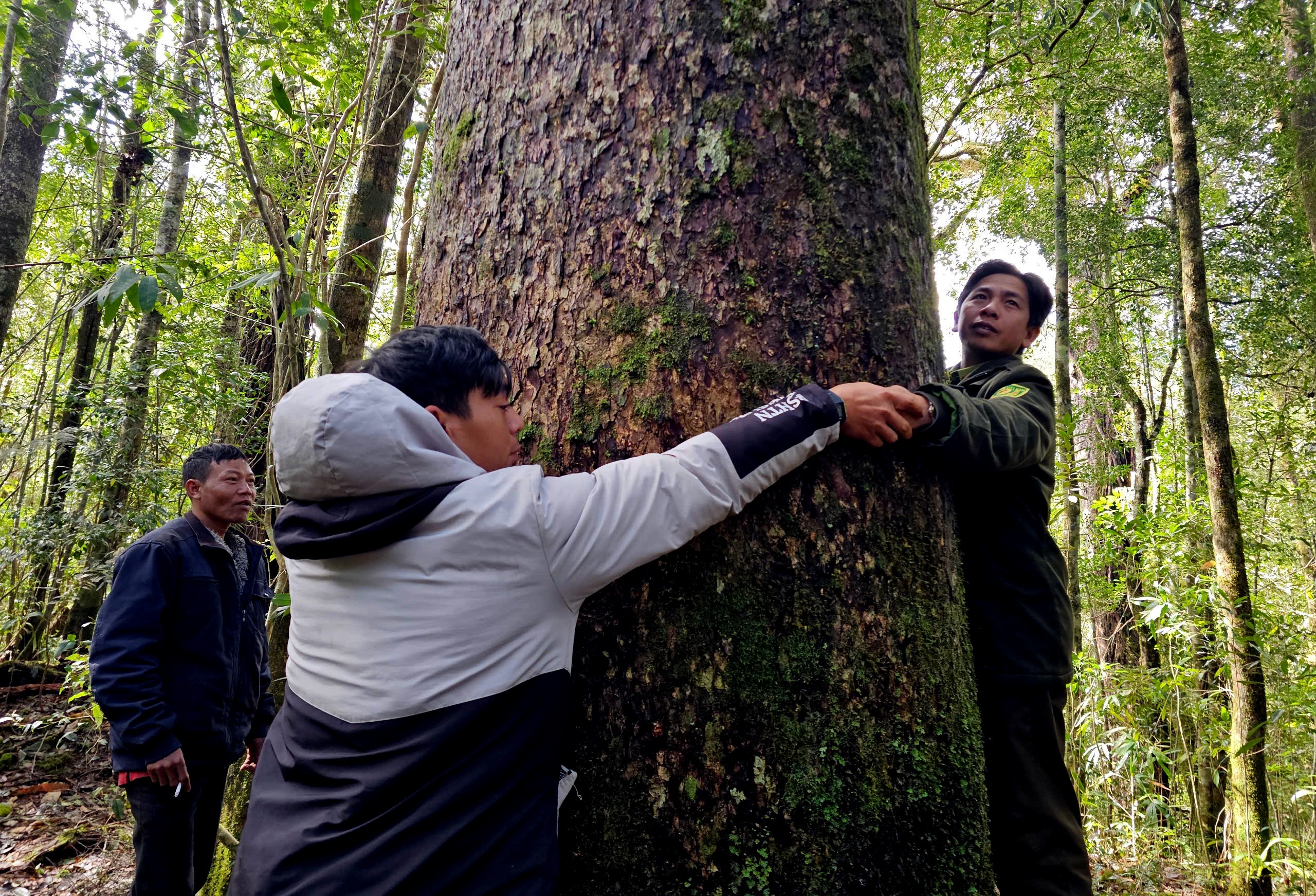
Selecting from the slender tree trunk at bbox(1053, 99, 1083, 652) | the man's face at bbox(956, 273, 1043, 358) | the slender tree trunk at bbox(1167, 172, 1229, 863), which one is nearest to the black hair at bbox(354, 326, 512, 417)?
the man's face at bbox(956, 273, 1043, 358)

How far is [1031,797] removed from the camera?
1841 mm

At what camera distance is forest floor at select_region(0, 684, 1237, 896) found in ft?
14.4

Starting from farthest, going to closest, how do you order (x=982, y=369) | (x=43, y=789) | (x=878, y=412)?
(x=43, y=789)
(x=982, y=369)
(x=878, y=412)

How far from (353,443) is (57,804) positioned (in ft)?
21.0

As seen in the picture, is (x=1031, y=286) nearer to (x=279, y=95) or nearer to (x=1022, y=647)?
(x=1022, y=647)

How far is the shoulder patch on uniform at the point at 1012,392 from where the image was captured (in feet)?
6.55

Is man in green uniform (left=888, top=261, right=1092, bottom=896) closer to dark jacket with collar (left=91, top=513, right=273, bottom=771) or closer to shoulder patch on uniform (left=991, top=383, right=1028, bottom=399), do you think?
shoulder patch on uniform (left=991, top=383, right=1028, bottom=399)

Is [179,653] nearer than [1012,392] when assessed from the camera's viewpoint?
No

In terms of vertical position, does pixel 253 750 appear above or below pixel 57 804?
above

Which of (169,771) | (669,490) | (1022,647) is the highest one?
(669,490)

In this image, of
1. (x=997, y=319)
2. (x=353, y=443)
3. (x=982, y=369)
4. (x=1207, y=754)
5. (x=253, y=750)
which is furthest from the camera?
(x=1207, y=754)

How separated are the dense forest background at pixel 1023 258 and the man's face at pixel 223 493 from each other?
54cm

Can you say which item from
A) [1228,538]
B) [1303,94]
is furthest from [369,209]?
[1303,94]

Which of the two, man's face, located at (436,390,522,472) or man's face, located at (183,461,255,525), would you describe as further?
man's face, located at (183,461,255,525)
